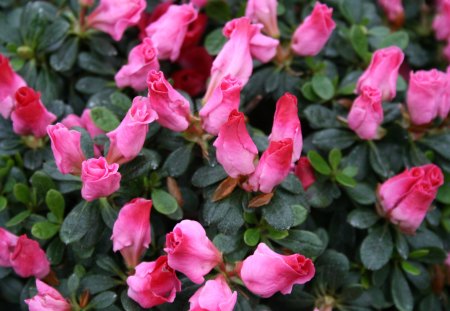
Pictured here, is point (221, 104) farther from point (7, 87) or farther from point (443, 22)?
point (443, 22)

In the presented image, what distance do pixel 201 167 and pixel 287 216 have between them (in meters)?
0.22

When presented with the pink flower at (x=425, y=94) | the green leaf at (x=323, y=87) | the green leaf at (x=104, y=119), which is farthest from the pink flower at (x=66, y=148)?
the pink flower at (x=425, y=94)

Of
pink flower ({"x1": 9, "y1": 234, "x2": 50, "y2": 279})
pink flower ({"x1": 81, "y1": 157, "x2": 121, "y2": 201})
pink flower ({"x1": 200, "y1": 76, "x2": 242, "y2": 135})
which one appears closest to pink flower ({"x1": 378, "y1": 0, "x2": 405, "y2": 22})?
pink flower ({"x1": 200, "y1": 76, "x2": 242, "y2": 135})

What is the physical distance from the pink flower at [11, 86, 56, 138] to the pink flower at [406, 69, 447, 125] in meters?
0.81

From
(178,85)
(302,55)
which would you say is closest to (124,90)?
(178,85)

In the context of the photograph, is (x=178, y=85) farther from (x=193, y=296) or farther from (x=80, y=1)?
(x=193, y=296)

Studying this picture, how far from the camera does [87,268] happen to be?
1.39 meters

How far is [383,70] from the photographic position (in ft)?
4.82

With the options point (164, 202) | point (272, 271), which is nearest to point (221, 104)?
point (164, 202)

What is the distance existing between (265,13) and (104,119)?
47cm

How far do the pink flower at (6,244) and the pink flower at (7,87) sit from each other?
0.28m

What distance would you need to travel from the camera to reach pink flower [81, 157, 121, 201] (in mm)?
1212

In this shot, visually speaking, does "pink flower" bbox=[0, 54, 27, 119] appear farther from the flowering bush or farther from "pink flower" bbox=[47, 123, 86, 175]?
"pink flower" bbox=[47, 123, 86, 175]

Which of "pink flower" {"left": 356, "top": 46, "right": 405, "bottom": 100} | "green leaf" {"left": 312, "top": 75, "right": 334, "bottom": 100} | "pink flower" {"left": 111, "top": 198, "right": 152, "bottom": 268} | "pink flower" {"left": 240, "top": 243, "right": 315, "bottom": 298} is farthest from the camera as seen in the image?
"green leaf" {"left": 312, "top": 75, "right": 334, "bottom": 100}
